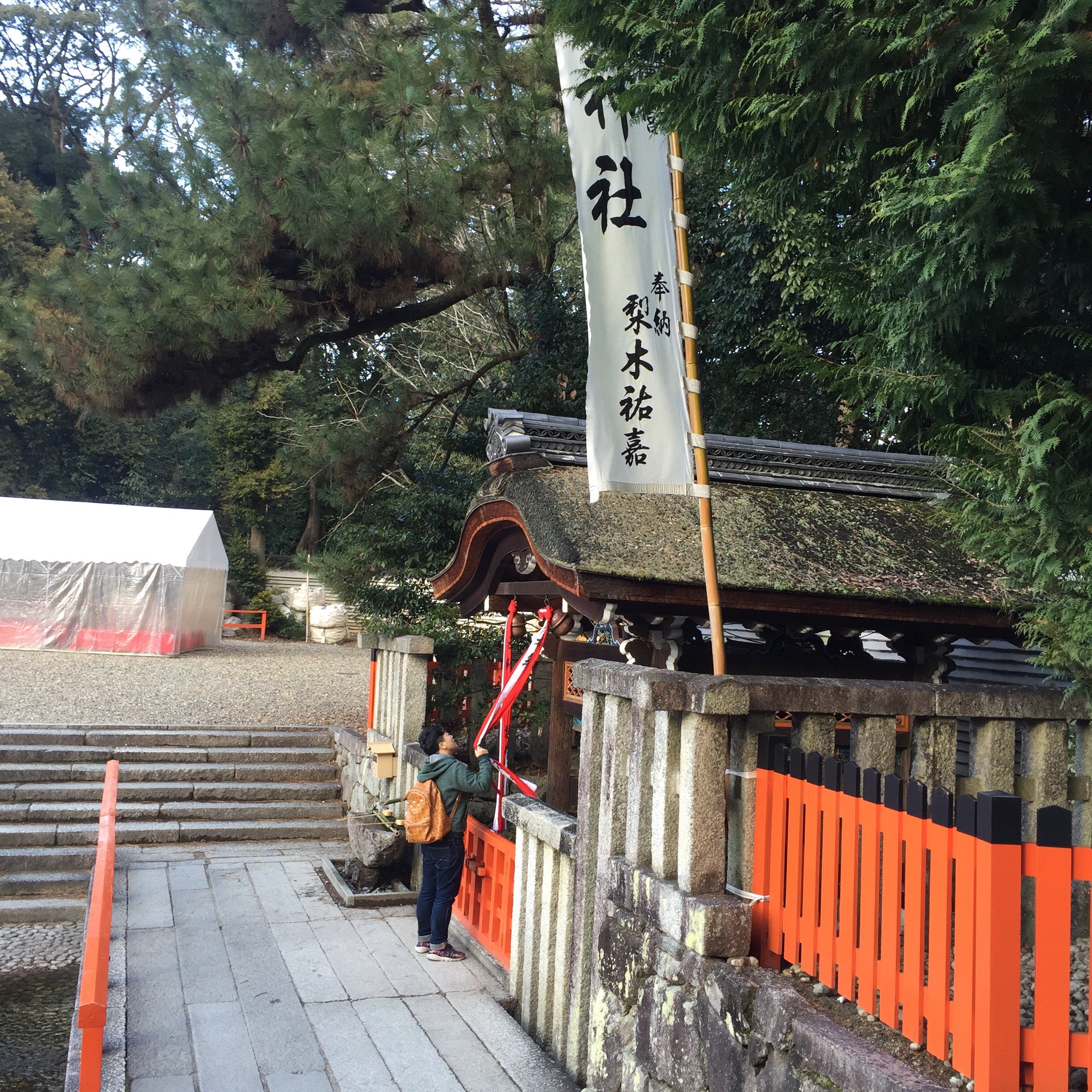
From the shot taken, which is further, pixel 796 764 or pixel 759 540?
pixel 759 540

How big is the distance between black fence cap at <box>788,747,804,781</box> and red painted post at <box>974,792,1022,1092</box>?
783 millimetres

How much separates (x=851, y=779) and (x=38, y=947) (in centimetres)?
669

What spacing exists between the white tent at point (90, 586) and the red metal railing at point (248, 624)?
4.98 meters

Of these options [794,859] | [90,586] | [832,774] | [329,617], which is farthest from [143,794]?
[329,617]

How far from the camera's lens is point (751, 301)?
9859 millimetres

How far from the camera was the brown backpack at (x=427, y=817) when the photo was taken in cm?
568

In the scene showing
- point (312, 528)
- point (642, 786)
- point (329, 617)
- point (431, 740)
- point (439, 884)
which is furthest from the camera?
point (312, 528)

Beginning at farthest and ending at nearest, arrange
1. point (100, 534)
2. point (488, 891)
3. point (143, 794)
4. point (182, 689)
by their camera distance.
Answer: point (100, 534) → point (182, 689) → point (143, 794) → point (488, 891)

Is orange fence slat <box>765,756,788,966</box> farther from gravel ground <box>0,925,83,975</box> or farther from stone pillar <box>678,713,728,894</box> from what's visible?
gravel ground <box>0,925,83,975</box>

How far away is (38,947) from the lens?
707 cm

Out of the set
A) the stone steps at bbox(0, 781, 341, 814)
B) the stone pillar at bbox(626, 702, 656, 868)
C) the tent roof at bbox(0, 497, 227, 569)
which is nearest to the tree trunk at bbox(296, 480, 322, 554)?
the tent roof at bbox(0, 497, 227, 569)

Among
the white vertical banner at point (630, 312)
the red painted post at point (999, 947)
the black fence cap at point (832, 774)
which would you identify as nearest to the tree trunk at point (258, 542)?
the white vertical banner at point (630, 312)

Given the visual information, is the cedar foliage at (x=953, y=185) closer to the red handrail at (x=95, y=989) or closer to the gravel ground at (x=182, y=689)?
the red handrail at (x=95, y=989)

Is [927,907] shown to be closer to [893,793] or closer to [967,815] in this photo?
[893,793]
